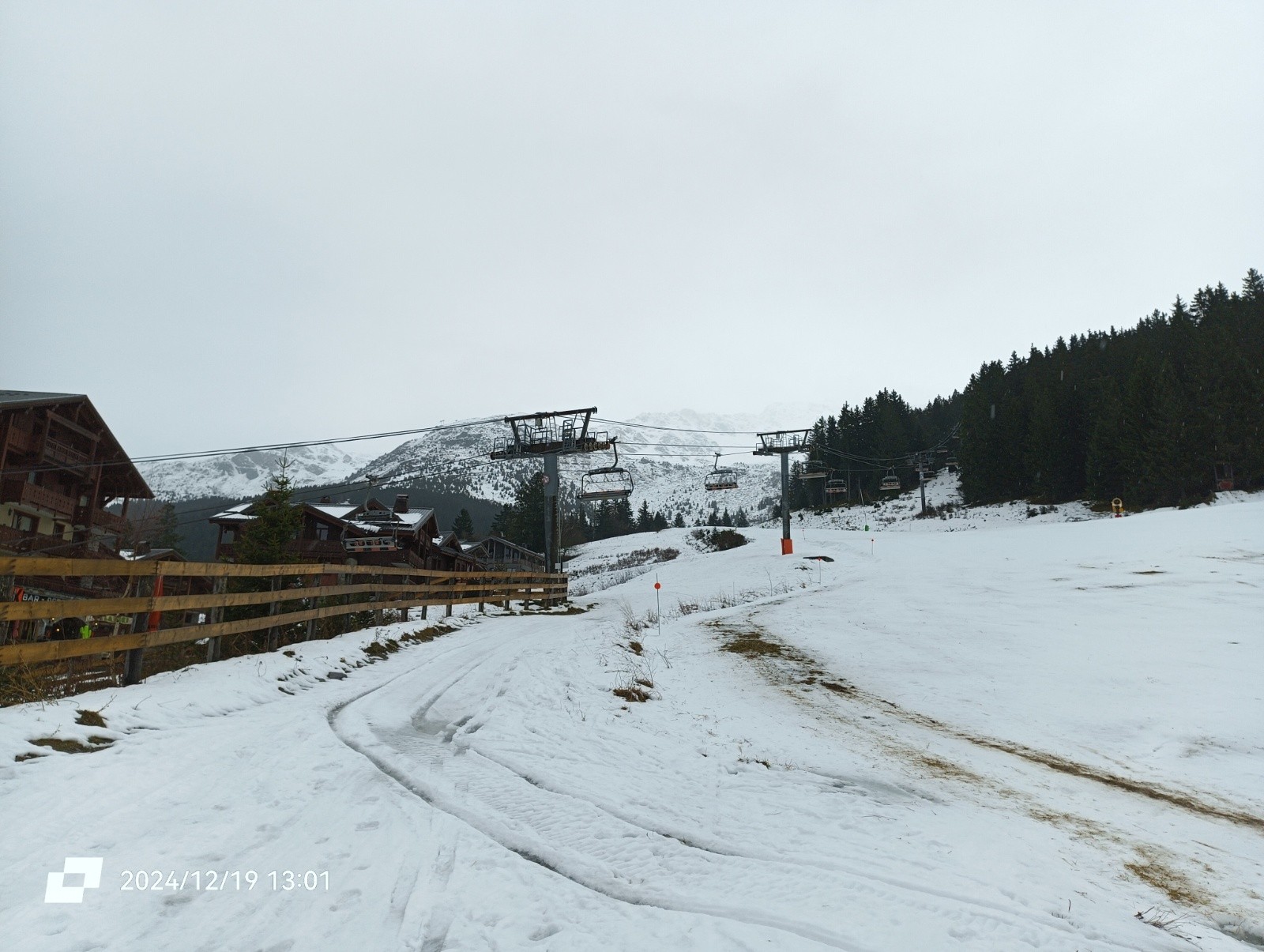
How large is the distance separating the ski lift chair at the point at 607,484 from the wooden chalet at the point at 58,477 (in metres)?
21.7

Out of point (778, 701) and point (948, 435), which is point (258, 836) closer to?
point (778, 701)

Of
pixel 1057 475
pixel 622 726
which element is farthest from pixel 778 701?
pixel 1057 475

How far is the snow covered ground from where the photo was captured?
3494mm

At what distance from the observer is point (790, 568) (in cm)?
2994

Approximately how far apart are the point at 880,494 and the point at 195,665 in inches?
3533

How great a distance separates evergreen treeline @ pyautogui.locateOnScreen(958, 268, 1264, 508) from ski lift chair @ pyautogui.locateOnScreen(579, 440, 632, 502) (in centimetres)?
4097

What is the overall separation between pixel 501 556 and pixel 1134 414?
71.3m

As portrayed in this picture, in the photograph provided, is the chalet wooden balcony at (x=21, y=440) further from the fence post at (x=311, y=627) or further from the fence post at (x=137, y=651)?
the fence post at (x=137, y=651)

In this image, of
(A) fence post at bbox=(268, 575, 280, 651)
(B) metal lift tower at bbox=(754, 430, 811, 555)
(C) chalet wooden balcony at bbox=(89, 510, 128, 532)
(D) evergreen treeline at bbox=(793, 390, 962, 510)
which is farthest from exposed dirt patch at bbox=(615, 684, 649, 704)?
(D) evergreen treeline at bbox=(793, 390, 962, 510)

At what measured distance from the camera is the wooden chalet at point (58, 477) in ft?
96.9

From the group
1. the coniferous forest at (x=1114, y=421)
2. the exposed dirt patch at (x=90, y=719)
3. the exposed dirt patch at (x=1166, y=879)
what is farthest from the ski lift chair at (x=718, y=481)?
the exposed dirt patch at (x=90, y=719)

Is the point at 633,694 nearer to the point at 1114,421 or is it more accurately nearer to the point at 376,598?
the point at 376,598

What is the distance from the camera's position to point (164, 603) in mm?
7781

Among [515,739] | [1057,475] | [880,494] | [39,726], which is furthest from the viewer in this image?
[880,494]
